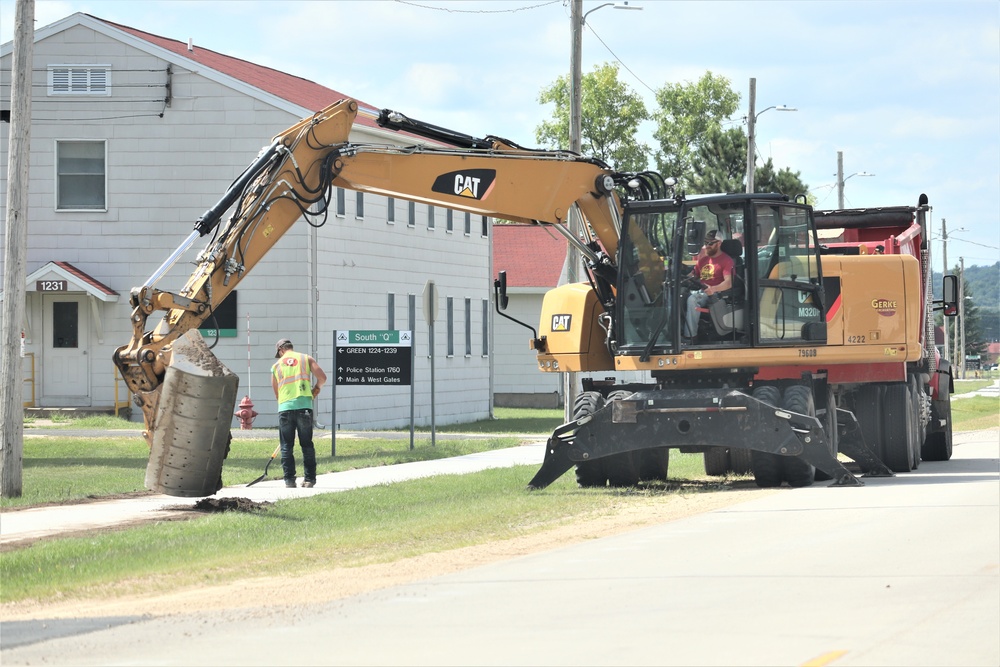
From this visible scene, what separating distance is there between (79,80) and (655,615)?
26.0m

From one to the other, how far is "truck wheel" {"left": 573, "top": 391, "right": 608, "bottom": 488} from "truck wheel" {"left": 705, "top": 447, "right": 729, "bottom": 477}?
242cm

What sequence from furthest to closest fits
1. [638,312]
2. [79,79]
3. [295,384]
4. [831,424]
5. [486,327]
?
[486,327]
[79,79]
[831,424]
[638,312]
[295,384]

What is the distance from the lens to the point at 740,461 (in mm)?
19859

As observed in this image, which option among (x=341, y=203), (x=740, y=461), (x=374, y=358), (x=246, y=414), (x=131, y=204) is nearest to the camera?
(x=740, y=461)

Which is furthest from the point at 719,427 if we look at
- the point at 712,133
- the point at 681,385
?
the point at 712,133

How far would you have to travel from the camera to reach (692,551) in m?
11.9

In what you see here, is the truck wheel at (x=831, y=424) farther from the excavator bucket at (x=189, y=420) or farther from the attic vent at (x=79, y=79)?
the attic vent at (x=79, y=79)

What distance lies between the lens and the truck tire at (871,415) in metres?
20.7

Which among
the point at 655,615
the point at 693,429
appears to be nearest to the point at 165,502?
the point at 693,429

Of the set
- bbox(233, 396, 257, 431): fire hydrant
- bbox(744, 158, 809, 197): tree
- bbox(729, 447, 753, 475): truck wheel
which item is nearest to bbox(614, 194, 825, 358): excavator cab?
bbox(729, 447, 753, 475): truck wheel

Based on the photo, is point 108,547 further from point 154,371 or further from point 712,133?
point 712,133

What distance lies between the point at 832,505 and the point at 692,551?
397 cm

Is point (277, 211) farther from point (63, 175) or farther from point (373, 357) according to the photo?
point (63, 175)

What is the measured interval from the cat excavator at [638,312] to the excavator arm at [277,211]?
24 mm
